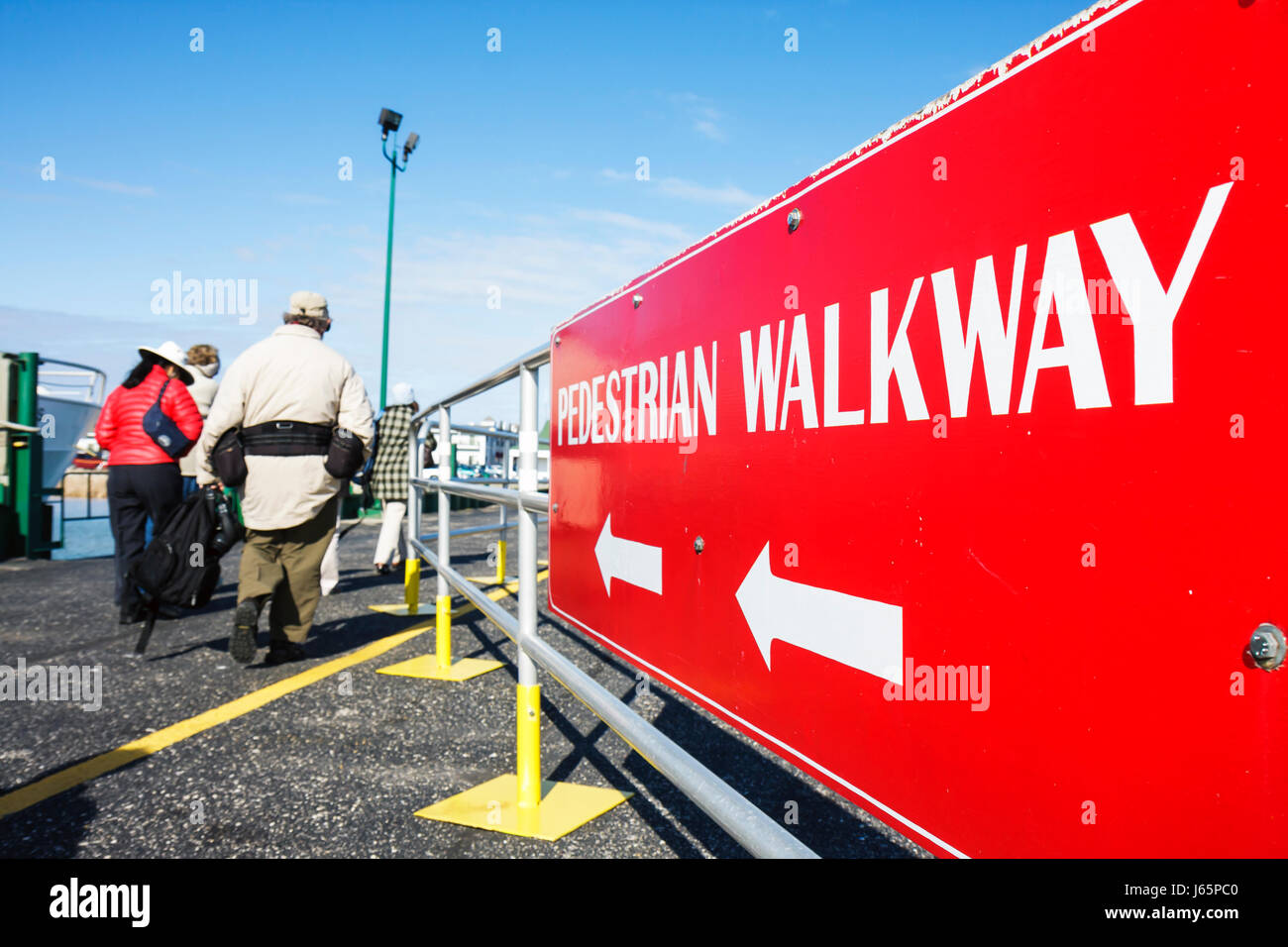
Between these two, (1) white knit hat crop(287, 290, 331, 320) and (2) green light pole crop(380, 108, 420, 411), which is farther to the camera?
(2) green light pole crop(380, 108, 420, 411)

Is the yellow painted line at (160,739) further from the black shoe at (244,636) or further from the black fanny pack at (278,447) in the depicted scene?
the black fanny pack at (278,447)

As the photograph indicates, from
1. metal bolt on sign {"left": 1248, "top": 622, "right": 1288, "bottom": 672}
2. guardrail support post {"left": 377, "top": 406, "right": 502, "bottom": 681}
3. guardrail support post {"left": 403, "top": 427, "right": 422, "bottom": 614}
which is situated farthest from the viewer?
guardrail support post {"left": 403, "top": 427, "right": 422, "bottom": 614}

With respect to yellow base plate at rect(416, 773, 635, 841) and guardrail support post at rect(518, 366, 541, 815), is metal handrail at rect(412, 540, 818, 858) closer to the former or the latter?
guardrail support post at rect(518, 366, 541, 815)

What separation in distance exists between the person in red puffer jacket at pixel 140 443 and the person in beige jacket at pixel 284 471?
38.6 inches

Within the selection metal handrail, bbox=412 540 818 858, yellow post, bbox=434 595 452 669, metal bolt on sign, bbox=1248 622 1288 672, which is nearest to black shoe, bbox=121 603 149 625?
yellow post, bbox=434 595 452 669

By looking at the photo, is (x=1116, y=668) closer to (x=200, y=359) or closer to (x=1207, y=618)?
(x=1207, y=618)

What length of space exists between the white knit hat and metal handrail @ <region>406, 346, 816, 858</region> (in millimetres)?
785

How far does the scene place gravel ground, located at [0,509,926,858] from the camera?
218cm

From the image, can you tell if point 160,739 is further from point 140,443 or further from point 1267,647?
point 1267,647

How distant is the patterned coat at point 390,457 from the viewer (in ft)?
22.4

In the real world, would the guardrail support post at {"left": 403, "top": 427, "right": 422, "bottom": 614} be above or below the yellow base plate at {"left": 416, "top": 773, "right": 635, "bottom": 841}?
above

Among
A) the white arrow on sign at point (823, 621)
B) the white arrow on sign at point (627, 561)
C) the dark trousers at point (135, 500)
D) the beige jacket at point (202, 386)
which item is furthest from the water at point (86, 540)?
the white arrow on sign at point (823, 621)

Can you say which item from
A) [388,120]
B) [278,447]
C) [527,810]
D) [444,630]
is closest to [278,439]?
[278,447]
